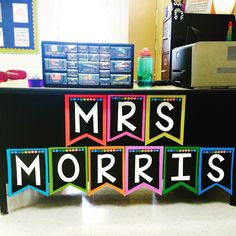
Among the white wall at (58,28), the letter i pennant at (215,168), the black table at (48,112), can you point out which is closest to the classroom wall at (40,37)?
the white wall at (58,28)

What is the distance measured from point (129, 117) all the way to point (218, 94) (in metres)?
0.56

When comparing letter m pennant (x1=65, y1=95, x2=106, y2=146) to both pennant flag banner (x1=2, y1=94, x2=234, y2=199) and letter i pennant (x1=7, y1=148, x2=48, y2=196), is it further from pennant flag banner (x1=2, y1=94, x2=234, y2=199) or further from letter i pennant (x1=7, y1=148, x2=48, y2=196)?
letter i pennant (x1=7, y1=148, x2=48, y2=196)

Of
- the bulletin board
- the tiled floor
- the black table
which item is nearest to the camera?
the tiled floor

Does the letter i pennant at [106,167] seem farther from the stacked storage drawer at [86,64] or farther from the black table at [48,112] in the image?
the stacked storage drawer at [86,64]

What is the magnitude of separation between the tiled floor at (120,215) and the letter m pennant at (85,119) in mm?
423

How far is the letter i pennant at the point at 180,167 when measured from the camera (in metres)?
1.69

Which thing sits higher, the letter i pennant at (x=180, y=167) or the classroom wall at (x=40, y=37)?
the classroom wall at (x=40, y=37)

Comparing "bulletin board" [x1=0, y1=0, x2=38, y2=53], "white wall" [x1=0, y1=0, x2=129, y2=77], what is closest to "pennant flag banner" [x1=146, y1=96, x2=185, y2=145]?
"white wall" [x1=0, y1=0, x2=129, y2=77]

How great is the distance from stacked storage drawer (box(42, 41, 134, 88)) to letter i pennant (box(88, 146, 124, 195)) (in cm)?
39

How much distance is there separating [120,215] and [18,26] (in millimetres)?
3329

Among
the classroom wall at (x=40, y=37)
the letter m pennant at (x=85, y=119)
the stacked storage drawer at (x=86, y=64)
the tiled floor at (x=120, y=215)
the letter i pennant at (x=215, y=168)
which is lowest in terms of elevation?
the tiled floor at (x=120, y=215)

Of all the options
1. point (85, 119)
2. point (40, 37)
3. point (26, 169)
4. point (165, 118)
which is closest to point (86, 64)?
point (85, 119)

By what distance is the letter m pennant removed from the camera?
1.57 m

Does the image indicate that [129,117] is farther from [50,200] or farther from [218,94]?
[50,200]
